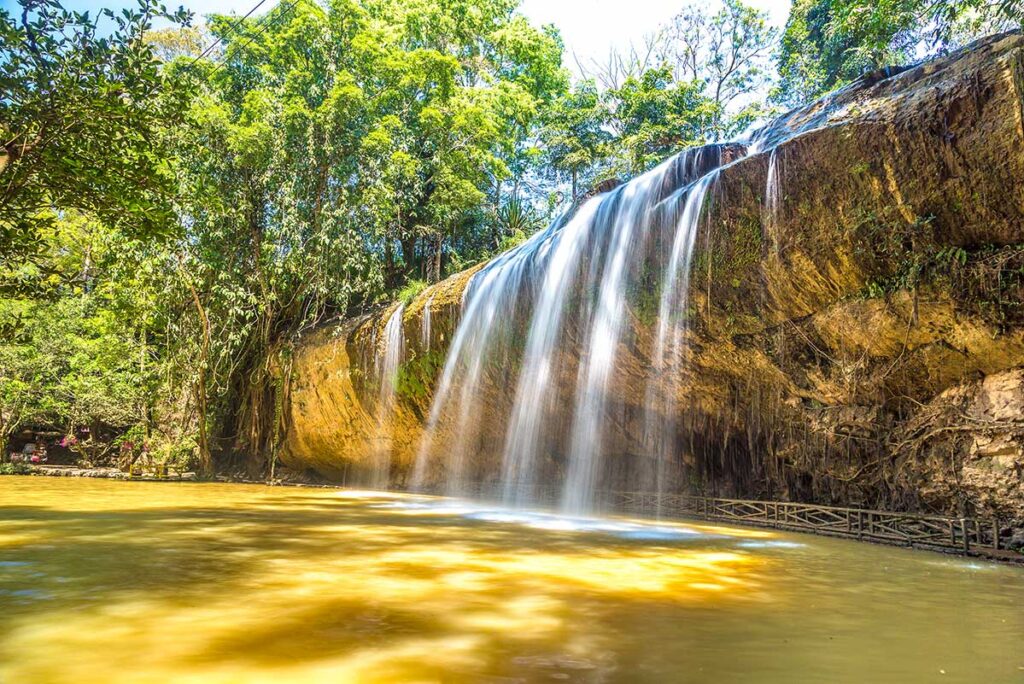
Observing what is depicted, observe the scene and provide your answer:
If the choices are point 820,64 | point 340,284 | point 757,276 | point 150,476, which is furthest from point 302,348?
point 820,64

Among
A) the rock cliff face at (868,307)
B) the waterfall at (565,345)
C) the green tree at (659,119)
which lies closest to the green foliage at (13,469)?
the waterfall at (565,345)

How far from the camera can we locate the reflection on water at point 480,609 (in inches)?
119

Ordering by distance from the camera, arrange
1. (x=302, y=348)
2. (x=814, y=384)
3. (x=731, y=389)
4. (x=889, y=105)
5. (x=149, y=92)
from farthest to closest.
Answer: (x=302, y=348) → (x=731, y=389) → (x=814, y=384) → (x=889, y=105) → (x=149, y=92)

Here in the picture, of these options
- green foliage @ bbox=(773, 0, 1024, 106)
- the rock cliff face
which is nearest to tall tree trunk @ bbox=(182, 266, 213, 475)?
the rock cliff face

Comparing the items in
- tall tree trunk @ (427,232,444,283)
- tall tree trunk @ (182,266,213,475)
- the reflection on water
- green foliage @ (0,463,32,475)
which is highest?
tall tree trunk @ (427,232,444,283)

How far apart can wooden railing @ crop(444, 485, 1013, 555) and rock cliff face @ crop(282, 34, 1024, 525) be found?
2.00ft

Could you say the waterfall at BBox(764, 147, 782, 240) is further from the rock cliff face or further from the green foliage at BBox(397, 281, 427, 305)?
the green foliage at BBox(397, 281, 427, 305)

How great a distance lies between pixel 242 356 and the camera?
2061cm

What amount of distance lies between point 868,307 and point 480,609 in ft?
25.9

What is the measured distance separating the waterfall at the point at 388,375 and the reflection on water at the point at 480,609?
9336 mm

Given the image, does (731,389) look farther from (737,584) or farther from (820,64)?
(820,64)

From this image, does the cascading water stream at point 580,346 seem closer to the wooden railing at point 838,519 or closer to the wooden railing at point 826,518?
the wooden railing at point 826,518

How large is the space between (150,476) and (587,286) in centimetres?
1482

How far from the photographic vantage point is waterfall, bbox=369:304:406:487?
57.1ft
